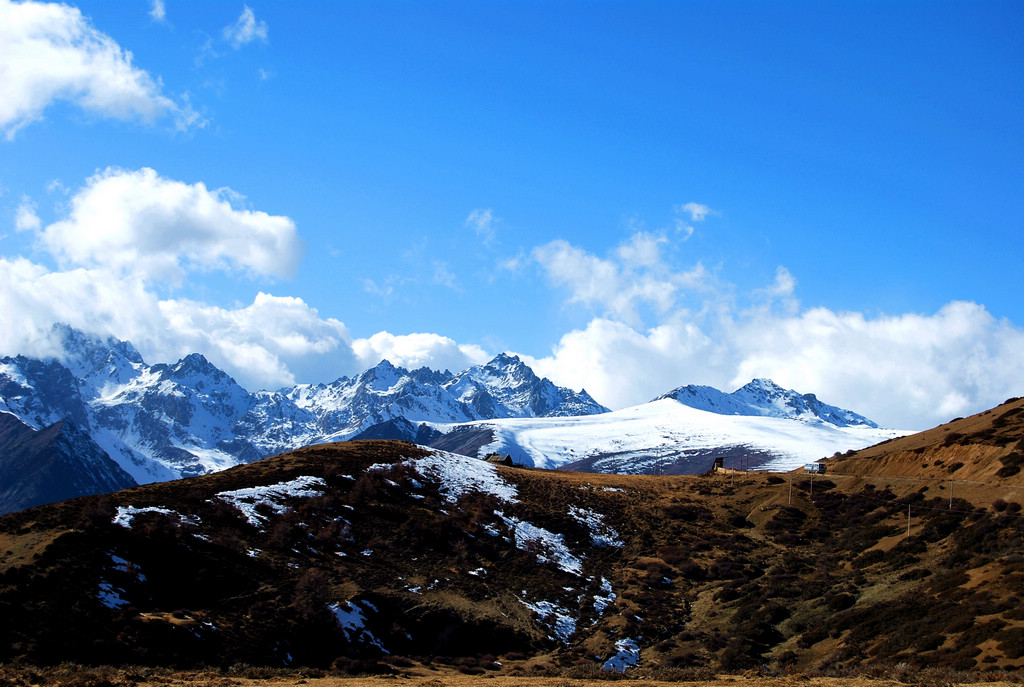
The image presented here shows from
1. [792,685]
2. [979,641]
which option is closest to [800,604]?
[979,641]

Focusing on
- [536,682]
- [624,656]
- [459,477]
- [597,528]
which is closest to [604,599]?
[624,656]

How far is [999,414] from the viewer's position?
3337 inches

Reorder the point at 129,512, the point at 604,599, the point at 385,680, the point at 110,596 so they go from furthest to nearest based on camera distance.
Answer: the point at 604,599 < the point at 129,512 < the point at 110,596 < the point at 385,680

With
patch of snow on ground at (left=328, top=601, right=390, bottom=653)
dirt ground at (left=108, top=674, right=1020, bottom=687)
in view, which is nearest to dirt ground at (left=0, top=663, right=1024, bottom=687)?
dirt ground at (left=108, top=674, right=1020, bottom=687)

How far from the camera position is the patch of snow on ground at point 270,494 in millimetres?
60750

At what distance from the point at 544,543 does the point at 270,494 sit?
76.5 feet

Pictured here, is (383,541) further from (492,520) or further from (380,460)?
(380,460)

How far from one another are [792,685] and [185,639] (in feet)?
98.5

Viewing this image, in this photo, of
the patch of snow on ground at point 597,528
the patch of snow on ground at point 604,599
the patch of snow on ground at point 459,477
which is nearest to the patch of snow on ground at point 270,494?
the patch of snow on ground at point 459,477

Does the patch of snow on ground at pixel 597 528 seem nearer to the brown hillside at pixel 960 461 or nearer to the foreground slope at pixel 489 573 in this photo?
the foreground slope at pixel 489 573

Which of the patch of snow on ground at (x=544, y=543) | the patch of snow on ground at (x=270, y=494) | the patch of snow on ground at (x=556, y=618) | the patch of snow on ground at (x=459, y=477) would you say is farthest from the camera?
the patch of snow on ground at (x=459, y=477)

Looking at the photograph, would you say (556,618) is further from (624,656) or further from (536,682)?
(536,682)

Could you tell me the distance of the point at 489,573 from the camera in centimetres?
6122

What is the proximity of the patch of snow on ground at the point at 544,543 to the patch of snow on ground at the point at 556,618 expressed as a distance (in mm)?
7227
